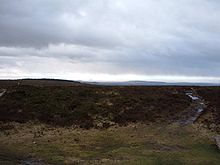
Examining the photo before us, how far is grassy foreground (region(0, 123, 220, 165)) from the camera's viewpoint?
83.5ft

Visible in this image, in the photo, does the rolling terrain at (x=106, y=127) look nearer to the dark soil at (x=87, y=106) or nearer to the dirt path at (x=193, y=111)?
the dark soil at (x=87, y=106)

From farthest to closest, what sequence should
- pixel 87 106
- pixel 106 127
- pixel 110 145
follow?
pixel 87 106 < pixel 106 127 < pixel 110 145

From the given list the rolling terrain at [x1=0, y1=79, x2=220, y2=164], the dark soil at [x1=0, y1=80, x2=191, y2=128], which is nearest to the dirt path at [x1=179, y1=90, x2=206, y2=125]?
the rolling terrain at [x1=0, y1=79, x2=220, y2=164]

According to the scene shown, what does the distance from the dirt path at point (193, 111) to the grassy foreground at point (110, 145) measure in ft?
10.7

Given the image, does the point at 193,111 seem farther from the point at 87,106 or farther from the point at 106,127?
the point at 106,127

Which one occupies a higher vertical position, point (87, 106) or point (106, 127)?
point (87, 106)

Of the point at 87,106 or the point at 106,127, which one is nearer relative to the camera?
the point at 106,127

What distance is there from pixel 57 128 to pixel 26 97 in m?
15.9

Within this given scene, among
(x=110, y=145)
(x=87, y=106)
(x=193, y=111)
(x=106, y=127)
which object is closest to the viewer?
(x=110, y=145)

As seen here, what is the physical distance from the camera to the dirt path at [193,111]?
43.6 metres

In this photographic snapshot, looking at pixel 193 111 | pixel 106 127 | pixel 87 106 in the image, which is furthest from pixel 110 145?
pixel 193 111

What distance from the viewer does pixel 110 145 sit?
31000 millimetres

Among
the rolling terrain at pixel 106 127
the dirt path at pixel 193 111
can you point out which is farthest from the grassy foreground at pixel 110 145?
the dirt path at pixel 193 111

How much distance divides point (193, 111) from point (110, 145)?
72.4 feet
